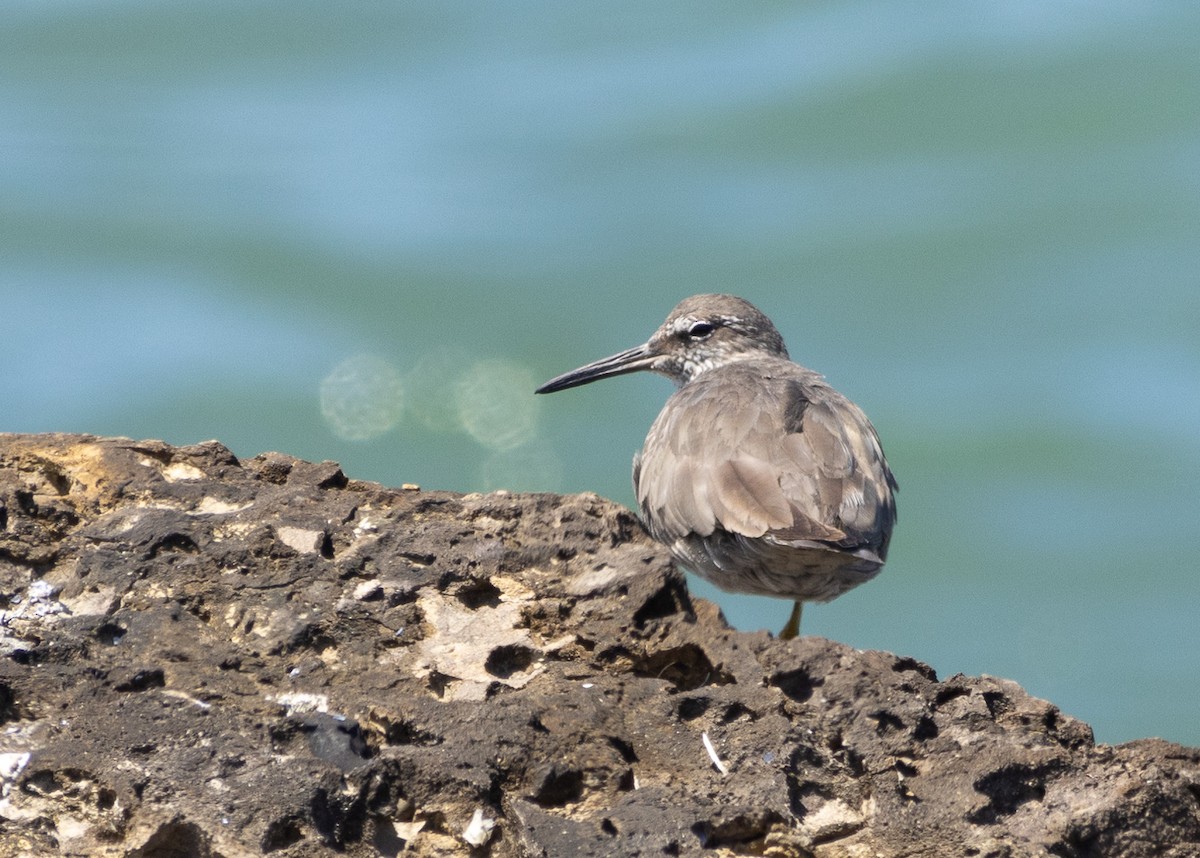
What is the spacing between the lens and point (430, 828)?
3.61m

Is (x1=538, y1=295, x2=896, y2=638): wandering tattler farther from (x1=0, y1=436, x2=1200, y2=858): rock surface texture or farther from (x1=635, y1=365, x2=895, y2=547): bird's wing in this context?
(x1=0, y1=436, x2=1200, y2=858): rock surface texture

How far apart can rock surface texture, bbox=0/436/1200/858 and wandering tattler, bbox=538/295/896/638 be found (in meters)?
1.11

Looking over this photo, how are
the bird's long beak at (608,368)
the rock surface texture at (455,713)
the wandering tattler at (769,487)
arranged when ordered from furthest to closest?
the bird's long beak at (608,368), the wandering tattler at (769,487), the rock surface texture at (455,713)

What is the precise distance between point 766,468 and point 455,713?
2408 millimetres

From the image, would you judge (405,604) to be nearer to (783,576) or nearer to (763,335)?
(783,576)

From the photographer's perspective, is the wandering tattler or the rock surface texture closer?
the rock surface texture

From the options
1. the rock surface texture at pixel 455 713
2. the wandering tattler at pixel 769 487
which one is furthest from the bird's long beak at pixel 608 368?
the rock surface texture at pixel 455 713

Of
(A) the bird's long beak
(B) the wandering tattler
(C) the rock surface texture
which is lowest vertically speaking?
(C) the rock surface texture

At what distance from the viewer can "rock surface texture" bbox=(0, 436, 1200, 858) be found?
356cm

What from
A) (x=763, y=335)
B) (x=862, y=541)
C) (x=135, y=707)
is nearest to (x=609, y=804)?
(x=135, y=707)

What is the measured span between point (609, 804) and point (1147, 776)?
1.42m

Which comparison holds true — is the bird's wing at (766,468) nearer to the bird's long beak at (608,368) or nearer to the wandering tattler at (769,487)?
the wandering tattler at (769,487)

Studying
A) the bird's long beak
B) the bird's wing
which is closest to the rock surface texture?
the bird's wing

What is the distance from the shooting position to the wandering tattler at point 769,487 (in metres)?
5.73
